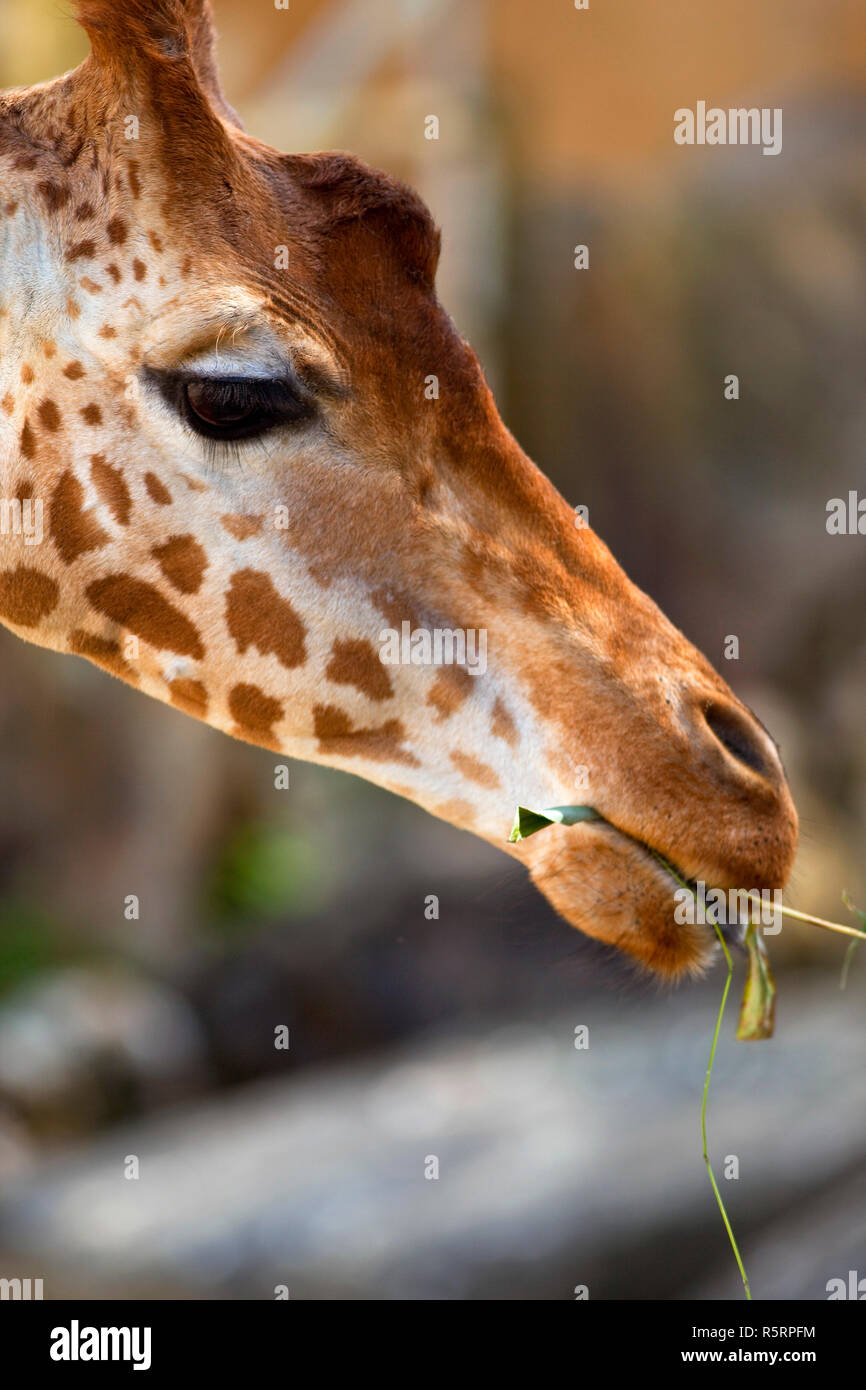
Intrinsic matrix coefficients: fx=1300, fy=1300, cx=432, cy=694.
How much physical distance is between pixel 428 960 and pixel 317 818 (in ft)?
4.27

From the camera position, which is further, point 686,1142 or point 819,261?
point 819,261

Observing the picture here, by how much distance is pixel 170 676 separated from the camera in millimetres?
2398

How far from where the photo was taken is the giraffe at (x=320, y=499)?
2.19m

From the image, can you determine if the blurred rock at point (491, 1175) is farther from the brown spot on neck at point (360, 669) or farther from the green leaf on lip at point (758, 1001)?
the brown spot on neck at point (360, 669)

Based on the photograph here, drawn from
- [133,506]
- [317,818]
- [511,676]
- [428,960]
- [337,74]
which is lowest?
[428,960]

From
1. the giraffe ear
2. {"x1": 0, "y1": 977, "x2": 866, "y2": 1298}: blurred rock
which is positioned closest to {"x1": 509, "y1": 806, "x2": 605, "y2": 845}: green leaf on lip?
the giraffe ear

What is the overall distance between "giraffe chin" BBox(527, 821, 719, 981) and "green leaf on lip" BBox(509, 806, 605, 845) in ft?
0.07

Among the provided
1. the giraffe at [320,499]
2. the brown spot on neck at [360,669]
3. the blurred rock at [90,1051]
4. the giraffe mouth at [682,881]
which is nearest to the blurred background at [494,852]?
the blurred rock at [90,1051]

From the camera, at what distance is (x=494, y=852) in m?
9.14

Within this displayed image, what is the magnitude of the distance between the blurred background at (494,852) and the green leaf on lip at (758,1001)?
3.19m

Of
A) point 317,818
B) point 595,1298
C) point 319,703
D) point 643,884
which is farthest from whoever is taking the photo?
point 317,818

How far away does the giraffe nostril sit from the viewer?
2294 millimetres

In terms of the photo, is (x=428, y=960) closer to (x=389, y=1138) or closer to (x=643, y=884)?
(x=389, y=1138)

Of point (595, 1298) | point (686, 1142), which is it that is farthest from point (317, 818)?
point (595, 1298)
